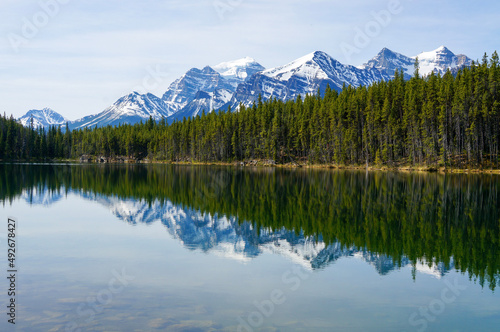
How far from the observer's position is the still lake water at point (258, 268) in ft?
Answer: 36.8

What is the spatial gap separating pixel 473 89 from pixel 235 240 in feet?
277

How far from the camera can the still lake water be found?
11219 mm

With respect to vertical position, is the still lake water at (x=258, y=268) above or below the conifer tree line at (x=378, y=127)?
below

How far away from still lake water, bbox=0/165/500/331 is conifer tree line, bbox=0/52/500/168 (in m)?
62.8

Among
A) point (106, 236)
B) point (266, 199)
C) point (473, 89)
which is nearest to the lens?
point (106, 236)

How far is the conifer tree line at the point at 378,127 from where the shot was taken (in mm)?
85062

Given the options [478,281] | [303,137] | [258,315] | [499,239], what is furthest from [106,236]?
[303,137]

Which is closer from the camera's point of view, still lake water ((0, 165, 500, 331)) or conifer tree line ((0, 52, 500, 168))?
still lake water ((0, 165, 500, 331))

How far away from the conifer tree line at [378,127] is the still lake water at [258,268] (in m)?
62.8

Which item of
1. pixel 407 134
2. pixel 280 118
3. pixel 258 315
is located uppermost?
pixel 280 118

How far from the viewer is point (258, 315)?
1145 centimetres

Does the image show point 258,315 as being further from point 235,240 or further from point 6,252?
point 6,252

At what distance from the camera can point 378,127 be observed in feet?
344

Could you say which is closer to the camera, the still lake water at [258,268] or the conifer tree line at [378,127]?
the still lake water at [258,268]
